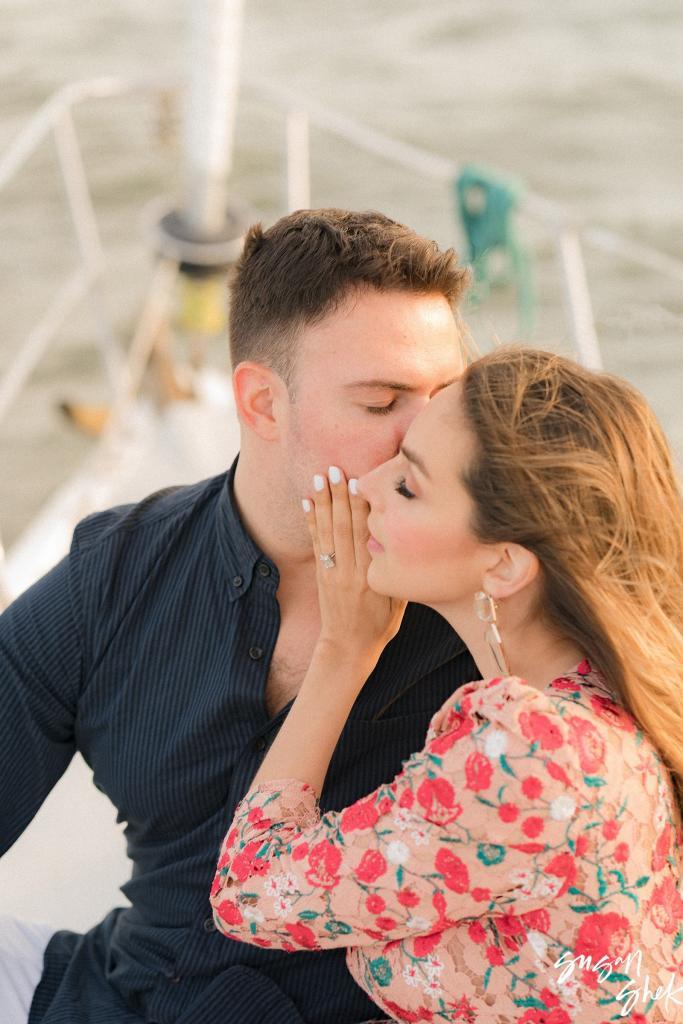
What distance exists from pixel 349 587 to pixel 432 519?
0.26 m

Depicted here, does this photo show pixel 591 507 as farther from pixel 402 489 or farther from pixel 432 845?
pixel 432 845

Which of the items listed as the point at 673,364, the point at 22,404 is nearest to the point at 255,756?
the point at 673,364

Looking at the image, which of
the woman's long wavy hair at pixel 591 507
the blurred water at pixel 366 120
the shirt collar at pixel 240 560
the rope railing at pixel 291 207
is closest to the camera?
the woman's long wavy hair at pixel 591 507

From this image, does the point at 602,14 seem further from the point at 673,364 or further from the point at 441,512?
the point at 441,512

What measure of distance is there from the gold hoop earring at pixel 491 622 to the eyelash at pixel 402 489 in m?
0.16

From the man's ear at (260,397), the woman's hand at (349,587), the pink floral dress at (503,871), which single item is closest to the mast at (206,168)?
the man's ear at (260,397)

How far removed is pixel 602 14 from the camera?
32.6 feet

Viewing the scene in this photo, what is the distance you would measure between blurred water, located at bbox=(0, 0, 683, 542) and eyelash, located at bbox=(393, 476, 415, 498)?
529 cm

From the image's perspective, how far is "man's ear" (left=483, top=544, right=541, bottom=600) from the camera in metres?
1.52

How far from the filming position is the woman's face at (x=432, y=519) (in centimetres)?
155

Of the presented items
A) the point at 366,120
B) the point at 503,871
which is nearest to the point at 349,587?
the point at 503,871

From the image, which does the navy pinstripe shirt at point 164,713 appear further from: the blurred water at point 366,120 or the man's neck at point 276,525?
the blurred water at point 366,120

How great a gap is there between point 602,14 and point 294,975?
9.68m
